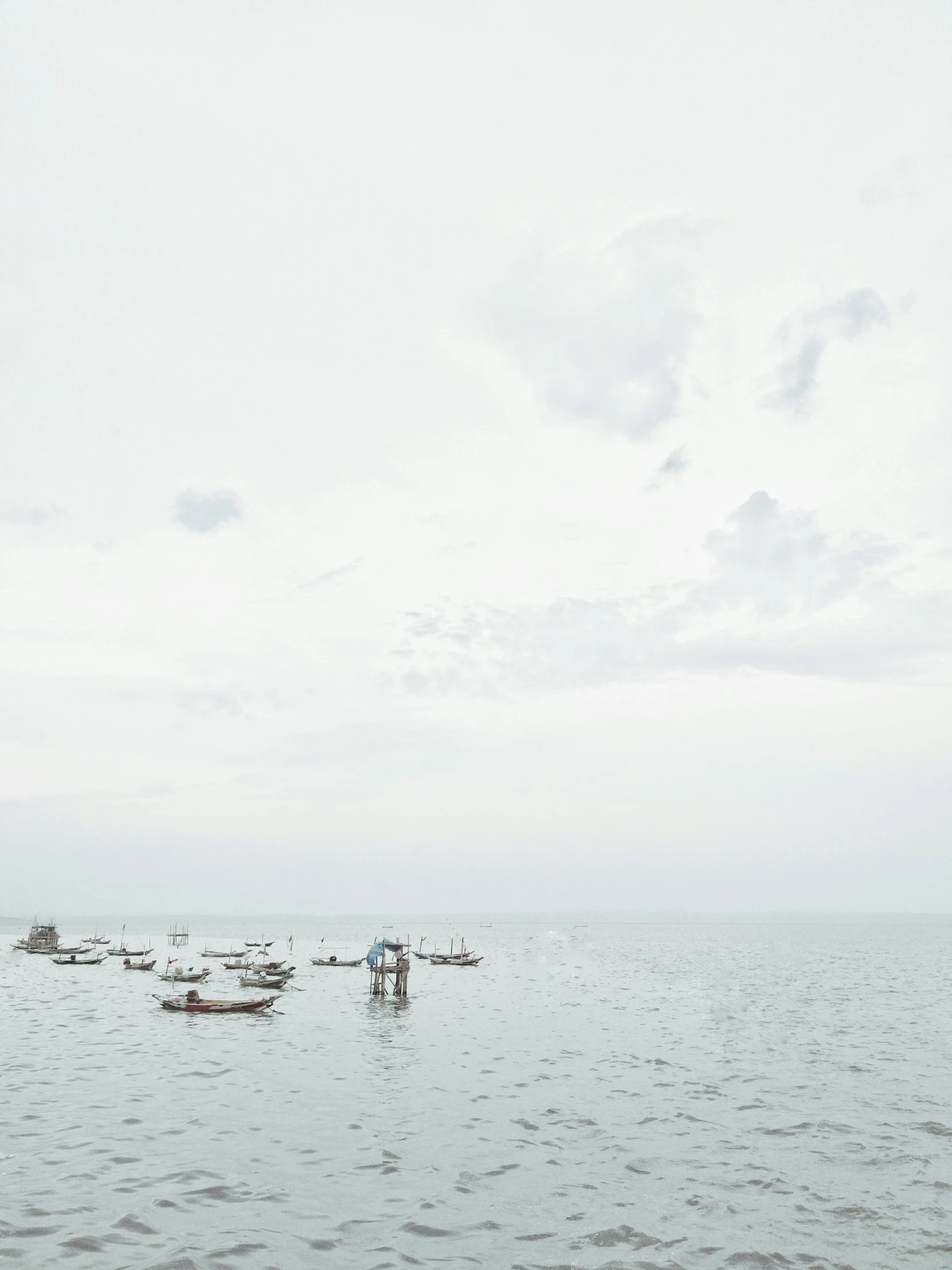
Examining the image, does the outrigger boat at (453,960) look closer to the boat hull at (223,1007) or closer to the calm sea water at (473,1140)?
the calm sea water at (473,1140)

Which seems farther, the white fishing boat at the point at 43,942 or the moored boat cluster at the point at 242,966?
the white fishing boat at the point at 43,942

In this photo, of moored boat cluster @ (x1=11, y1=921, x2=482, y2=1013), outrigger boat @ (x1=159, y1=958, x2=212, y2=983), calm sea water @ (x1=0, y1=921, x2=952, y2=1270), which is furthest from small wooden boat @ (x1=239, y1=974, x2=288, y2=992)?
calm sea water @ (x1=0, y1=921, x2=952, y2=1270)

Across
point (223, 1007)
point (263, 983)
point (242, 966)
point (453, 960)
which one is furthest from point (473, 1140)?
point (453, 960)

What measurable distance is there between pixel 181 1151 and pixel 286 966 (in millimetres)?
77501

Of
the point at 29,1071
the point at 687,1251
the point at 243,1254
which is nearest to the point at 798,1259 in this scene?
the point at 687,1251

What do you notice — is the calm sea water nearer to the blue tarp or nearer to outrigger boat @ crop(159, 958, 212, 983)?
the blue tarp

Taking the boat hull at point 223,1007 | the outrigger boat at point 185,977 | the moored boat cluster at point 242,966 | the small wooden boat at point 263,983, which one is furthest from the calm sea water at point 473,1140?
the outrigger boat at point 185,977

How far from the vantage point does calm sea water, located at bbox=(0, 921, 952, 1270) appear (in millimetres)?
16297

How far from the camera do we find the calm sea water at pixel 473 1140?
16.3 metres

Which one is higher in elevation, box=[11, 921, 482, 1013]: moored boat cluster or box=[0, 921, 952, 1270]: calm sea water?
box=[0, 921, 952, 1270]: calm sea water

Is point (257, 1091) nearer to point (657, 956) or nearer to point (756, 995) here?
point (756, 995)

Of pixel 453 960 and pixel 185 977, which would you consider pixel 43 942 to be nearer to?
pixel 185 977

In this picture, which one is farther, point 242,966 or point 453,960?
point 453,960

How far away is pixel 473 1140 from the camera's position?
23.3 m
